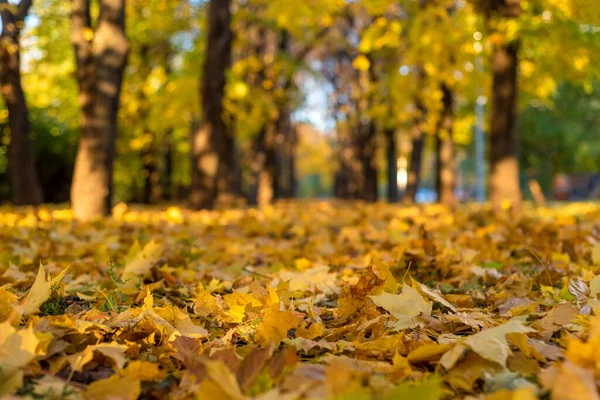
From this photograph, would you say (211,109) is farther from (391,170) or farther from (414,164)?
(391,170)

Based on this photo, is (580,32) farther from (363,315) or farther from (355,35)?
(355,35)

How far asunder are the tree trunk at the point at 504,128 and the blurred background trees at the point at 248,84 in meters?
0.02

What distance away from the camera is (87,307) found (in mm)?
2496

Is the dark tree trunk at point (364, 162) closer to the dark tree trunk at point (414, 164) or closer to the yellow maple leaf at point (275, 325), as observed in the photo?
the dark tree trunk at point (414, 164)

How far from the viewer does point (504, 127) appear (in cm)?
935

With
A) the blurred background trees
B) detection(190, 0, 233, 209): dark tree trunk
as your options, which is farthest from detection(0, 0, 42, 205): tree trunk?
detection(190, 0, 233, 209): dark tree trunk

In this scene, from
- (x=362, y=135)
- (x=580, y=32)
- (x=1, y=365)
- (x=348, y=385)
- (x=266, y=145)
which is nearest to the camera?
(x=348, y=385)

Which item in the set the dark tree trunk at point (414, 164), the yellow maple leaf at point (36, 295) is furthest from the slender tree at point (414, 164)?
the yellow maple leaf at point (36, 295)

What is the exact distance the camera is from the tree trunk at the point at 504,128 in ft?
30.2

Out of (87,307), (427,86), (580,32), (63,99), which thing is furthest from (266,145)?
(87,307)

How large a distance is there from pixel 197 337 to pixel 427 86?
15.7m

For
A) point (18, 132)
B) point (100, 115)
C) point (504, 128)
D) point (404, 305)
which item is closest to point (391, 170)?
point (504, 128)

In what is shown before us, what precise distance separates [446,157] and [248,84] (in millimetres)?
5970

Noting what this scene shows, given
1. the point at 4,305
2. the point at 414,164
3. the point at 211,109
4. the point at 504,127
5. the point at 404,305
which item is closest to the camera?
the point at 4,305
